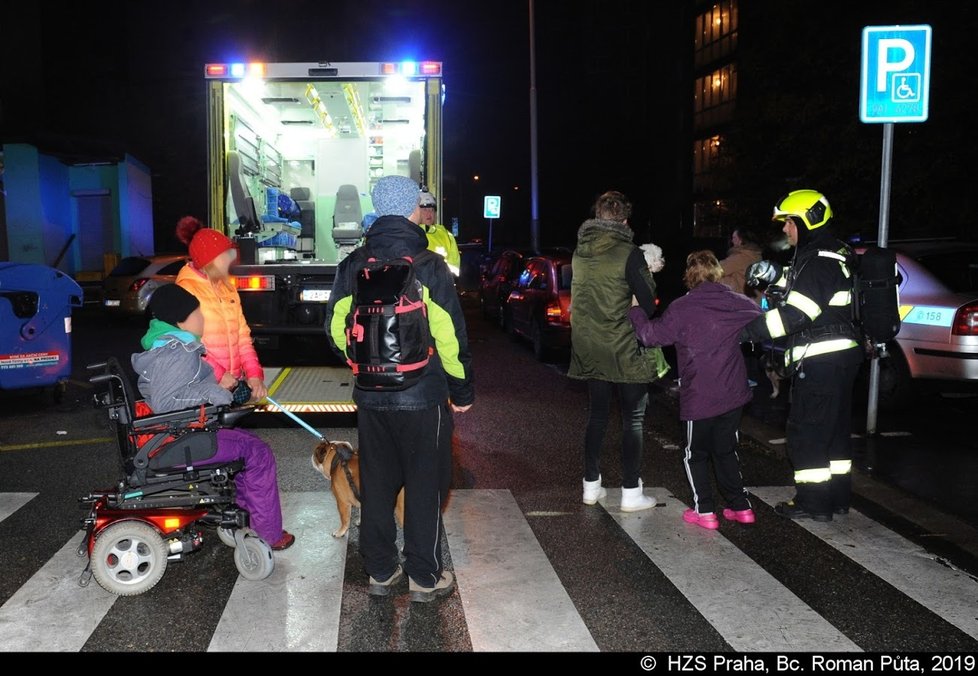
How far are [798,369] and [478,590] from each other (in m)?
2.55

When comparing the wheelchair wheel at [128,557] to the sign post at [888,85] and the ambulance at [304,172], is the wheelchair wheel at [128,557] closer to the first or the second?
the ambulance at [304,172]

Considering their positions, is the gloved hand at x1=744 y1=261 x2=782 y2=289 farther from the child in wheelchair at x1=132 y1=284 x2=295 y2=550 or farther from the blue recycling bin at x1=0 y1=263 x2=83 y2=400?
the blue recycling bin at x1=0 y1=263 x2=83 y2=400

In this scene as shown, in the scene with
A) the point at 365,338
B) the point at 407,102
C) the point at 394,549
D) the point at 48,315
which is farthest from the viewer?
the point at 407,102

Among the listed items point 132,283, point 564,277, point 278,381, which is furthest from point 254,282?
Answer: point 132,283

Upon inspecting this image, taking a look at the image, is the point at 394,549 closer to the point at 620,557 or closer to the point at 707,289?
the point at 620,557

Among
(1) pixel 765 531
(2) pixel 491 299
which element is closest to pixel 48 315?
(1) pixel 765 531

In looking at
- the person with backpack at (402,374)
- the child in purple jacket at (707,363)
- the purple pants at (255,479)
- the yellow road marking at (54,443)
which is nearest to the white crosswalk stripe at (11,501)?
the yellow road marking at (54,443)

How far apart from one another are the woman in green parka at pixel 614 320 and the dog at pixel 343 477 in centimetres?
152

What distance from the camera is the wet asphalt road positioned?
3811 mm

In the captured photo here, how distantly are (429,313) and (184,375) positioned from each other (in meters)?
1.35

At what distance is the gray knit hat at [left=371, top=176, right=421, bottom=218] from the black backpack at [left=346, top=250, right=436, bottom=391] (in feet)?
0.86

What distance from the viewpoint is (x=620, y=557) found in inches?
188

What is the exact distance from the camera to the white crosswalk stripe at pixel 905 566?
411 cm

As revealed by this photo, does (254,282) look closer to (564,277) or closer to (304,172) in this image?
Answer: (304,172)
